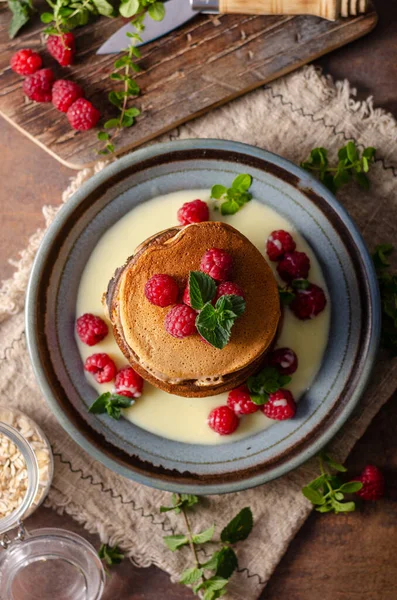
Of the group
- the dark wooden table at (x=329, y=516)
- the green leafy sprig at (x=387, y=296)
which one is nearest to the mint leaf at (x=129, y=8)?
the dark wooden table at (x=329, y=516)

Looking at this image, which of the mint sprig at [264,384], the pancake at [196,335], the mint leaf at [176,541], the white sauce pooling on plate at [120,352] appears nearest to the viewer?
the pancake at [196,335]

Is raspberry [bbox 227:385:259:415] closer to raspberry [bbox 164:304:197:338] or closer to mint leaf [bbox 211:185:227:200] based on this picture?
raspberry [bbox 164:304:197:338]

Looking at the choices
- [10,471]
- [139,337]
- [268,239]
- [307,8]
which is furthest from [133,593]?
[307,8]

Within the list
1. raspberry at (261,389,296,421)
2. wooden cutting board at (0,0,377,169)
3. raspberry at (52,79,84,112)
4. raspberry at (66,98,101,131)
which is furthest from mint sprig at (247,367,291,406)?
raspberry at (52,79,84,112)

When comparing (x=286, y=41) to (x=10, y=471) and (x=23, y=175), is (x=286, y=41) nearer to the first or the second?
(x=23, y=175)

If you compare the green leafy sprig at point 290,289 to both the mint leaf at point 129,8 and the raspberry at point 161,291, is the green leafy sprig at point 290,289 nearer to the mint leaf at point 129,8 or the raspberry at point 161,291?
the raspberry at point 161,291

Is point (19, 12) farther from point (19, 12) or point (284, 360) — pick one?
point (284, 360)
